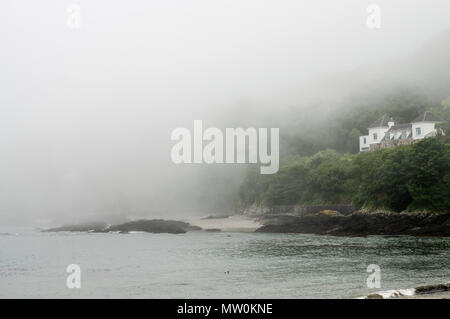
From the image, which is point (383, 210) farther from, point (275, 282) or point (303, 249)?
point (275, 282)

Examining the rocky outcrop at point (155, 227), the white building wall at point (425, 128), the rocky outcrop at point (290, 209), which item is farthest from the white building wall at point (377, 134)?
the rocky outcrop at point (155, 227)

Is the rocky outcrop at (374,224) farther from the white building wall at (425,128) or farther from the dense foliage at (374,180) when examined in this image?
the white building wall at (425,128)

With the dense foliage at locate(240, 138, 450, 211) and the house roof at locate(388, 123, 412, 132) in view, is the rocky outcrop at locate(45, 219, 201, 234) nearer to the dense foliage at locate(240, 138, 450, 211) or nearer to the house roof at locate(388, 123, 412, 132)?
the dense foliage at locate(240, 138, 450, 211)

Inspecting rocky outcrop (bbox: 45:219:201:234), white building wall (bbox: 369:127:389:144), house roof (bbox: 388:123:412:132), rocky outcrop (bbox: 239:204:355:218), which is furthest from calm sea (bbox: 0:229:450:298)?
white building wall (bbox: 369:127:389:144)

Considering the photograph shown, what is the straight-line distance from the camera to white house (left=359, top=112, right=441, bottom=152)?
9675cm

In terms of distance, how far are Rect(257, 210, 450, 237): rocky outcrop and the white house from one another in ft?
92.2

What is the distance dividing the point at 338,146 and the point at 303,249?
123582mm

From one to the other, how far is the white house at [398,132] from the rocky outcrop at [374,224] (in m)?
28.1

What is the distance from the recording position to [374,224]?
2805 inches

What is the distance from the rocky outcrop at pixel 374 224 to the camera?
2520 inches

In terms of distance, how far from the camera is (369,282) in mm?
28422

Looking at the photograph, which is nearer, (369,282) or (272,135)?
(369,282)
